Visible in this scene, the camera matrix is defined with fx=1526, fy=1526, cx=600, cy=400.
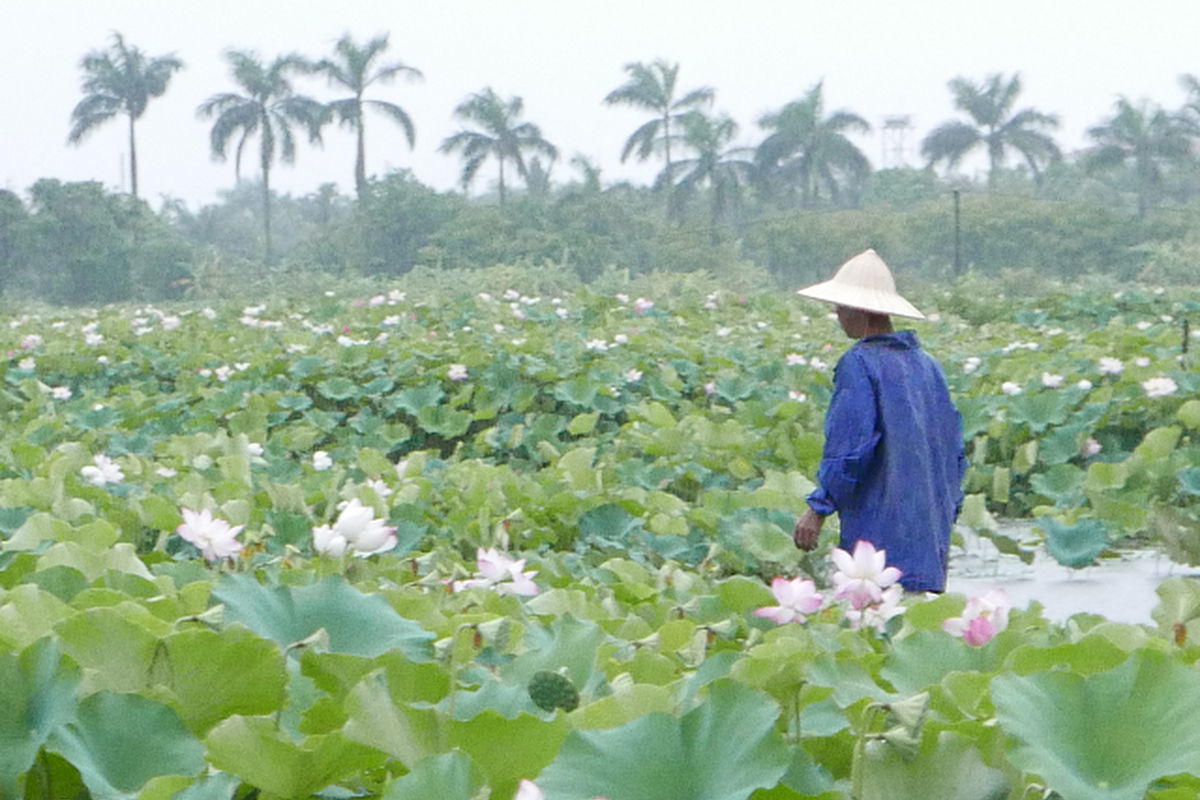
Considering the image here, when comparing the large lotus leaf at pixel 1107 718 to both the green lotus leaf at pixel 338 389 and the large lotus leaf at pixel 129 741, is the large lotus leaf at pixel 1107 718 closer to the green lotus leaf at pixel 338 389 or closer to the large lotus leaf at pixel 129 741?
the large lotus leaf at pixel 129 741

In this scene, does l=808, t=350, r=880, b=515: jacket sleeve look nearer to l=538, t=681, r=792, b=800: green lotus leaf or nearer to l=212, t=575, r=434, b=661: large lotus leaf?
l=212, t=575, r=434, b=661: large lotus leaf

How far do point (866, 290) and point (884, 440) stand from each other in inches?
13.0

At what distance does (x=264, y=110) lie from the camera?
121 feet

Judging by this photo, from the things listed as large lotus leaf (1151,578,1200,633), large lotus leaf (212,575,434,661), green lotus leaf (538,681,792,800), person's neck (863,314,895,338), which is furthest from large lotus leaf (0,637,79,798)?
person's neck (863,314,895,338)

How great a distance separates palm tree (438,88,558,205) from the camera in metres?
35.0

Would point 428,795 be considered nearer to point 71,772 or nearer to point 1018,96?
point 71,772

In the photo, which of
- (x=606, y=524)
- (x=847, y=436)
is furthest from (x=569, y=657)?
(x=606, y=524)

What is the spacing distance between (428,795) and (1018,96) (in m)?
41.0

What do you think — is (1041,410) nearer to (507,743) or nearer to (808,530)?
(808,530)

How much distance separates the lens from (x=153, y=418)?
22.2 feet

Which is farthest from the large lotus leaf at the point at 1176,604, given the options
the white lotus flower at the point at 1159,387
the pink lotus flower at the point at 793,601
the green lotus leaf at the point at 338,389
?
the green lotus leaf at the point at 338,389

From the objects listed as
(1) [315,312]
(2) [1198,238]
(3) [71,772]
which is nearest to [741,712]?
(3) [71,772]

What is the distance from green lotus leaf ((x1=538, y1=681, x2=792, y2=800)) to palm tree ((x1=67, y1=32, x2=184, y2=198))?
3882 centimetres

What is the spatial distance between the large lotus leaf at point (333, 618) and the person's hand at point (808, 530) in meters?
1.94
